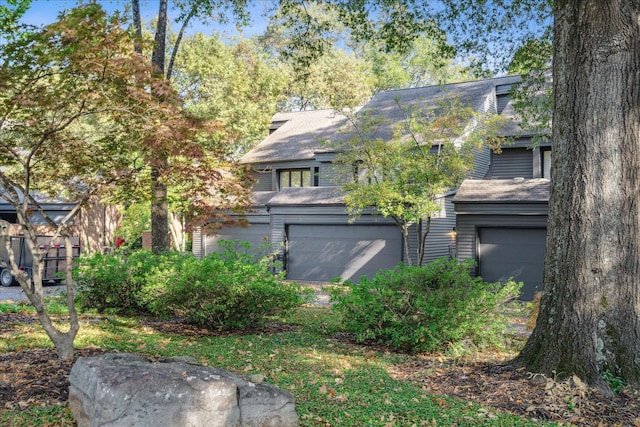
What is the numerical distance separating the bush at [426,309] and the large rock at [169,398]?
4.40 metres

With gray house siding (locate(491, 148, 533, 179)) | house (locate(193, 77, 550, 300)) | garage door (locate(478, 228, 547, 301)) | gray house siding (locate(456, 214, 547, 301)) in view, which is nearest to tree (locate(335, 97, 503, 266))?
house (locate(193, 77, 550, 300))

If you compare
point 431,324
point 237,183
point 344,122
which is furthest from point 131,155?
point 344,122

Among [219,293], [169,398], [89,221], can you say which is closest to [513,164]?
[219,293]

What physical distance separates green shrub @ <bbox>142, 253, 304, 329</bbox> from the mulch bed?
2.45m

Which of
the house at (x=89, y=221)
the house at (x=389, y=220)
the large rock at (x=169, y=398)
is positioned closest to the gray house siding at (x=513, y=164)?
the house at (x=389, y=220)

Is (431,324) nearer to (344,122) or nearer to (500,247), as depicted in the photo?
(500,247)

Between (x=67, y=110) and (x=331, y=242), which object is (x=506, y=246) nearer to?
(x=331, y=242)

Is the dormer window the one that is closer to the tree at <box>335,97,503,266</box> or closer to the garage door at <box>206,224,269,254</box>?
the garage door at <box>206,224,269,254</box>

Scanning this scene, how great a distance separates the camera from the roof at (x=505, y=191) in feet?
57.5

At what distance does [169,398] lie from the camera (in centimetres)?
434

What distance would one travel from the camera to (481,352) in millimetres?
8766

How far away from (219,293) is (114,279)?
122 inches

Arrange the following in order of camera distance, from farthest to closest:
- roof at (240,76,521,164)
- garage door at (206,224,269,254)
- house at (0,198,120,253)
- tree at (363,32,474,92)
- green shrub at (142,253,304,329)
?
1. tree at (363,32,474,92)
2. house at (0,198,120,253)
3. garage door at (206,224,269,254)
4. roof at (240,76,521,164)
5. green shrub at (142,253,304,329)

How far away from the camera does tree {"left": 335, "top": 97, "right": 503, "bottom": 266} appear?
18375 mm
